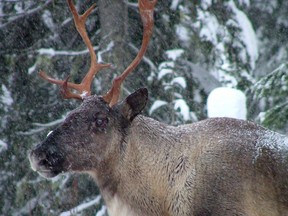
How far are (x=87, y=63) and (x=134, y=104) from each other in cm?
554

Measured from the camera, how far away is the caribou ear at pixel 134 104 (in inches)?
253

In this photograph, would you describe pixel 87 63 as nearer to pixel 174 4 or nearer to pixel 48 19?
pixel 48 19

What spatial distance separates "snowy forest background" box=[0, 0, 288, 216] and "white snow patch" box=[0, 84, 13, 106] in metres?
0.02

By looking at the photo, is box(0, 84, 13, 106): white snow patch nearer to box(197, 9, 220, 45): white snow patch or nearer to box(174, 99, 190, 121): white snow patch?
box(174, 99, 190, 121): white snow patch

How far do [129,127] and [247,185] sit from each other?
3.83 feet

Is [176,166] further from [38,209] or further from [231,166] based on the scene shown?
[38,209]

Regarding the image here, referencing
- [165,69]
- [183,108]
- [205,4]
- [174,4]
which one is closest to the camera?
[183,108]

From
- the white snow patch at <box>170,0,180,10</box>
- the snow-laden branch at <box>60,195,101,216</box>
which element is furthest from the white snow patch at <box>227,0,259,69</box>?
the snow-laden branch at <box>60,195,101,216</box>

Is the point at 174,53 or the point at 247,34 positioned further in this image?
the point at 247,34

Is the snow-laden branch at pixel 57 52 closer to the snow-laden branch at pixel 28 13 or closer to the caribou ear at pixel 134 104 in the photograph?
the snow-laden branch at pixel 28 13

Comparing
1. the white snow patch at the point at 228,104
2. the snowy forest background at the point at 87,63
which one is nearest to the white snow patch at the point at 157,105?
the snowy forest background at the point at 87,63

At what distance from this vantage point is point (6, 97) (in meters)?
12.2

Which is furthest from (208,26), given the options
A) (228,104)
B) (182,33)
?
(228,104)

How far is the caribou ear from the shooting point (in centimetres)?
643
